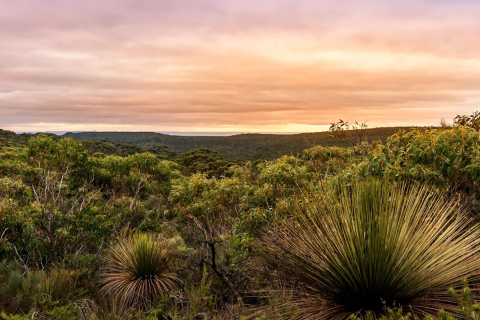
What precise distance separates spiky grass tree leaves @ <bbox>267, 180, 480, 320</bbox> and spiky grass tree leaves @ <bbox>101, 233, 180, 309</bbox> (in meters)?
4.23

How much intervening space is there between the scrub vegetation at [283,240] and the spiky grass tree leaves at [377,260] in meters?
0.01

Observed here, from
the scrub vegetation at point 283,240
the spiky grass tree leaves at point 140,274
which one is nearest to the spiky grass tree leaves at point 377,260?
the scrub vegetation at point 283,240

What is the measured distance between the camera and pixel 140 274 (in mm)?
7223

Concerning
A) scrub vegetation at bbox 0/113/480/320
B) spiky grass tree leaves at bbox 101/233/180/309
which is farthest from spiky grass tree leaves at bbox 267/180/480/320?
spiky grass tree leaves at bbox 101/233/180/309

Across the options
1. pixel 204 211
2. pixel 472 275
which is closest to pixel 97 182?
pixel 204 211

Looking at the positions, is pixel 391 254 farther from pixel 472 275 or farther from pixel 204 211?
pixel 204 211

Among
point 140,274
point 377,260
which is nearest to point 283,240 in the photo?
point 377,260

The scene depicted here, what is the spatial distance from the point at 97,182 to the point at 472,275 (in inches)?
457

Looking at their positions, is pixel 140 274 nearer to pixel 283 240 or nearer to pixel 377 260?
pixel 283 240

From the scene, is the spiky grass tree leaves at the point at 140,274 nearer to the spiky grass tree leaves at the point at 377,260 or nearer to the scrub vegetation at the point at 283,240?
the scrub vegetation at the point at 283,240

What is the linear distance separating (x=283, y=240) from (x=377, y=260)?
1.19 m

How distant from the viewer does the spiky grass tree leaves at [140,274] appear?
22.5ft

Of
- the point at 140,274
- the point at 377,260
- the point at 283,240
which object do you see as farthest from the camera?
the point at 140,274

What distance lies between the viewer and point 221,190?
8.77m
